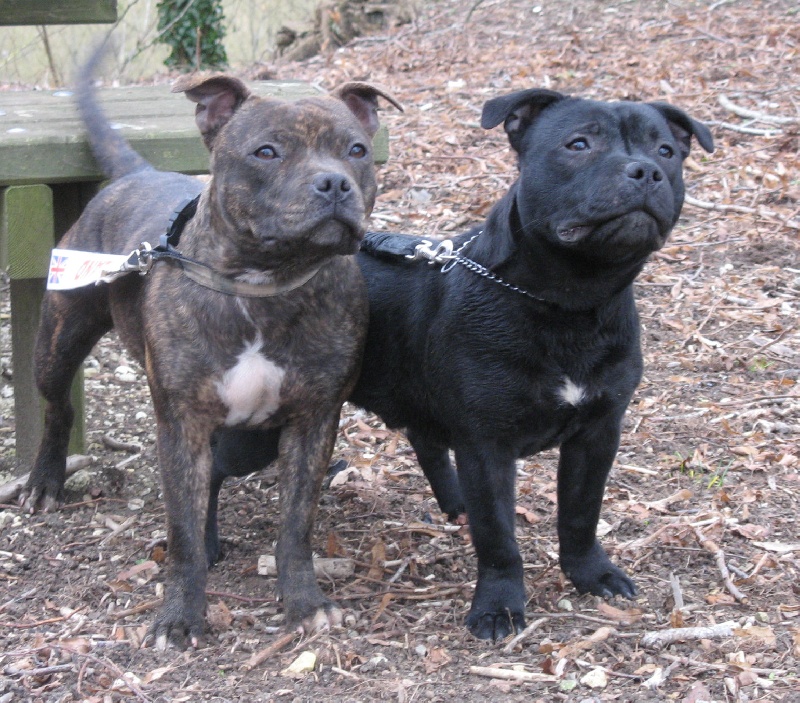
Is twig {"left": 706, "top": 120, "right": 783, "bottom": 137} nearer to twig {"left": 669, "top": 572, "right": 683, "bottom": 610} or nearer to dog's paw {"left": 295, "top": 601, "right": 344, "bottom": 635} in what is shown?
twig {"left": 669, "top": 572, "right": 683, "bottom": 610}

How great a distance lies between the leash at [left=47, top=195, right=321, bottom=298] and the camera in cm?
345

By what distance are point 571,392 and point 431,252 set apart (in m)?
0.79

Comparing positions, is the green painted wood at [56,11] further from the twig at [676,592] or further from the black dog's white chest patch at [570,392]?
the twig at [676,592]

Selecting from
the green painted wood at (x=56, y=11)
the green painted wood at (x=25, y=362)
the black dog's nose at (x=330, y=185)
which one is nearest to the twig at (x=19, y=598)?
the green painted wood at (x=25, y=362)

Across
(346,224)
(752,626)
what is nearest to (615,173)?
(346,224)

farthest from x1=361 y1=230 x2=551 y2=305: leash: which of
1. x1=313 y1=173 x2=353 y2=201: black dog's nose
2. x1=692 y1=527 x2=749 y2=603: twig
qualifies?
x1=692 y1=527 x2=749 y2=603: twig

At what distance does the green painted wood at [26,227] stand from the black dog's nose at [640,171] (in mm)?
2238

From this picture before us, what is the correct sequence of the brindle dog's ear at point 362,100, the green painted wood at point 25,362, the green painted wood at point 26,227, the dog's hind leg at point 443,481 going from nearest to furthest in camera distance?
1. the brindle dog's ear at point 362,100
2. the green painted wood at point 26,227
3. the dog's hind leg at point 443,481
4. the green painted wood at point 25,362

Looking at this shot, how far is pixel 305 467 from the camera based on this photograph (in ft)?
11.9

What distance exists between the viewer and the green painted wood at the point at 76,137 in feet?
13.5

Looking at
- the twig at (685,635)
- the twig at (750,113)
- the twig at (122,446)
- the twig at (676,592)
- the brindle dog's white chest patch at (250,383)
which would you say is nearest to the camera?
the twig at (685,635)

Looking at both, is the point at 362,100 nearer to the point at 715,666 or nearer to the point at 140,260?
the point at 140,260

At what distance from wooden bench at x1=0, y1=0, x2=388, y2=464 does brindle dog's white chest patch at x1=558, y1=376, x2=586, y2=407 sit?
1670mm

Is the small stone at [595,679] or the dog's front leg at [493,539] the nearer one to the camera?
the small stone at [595,679]
